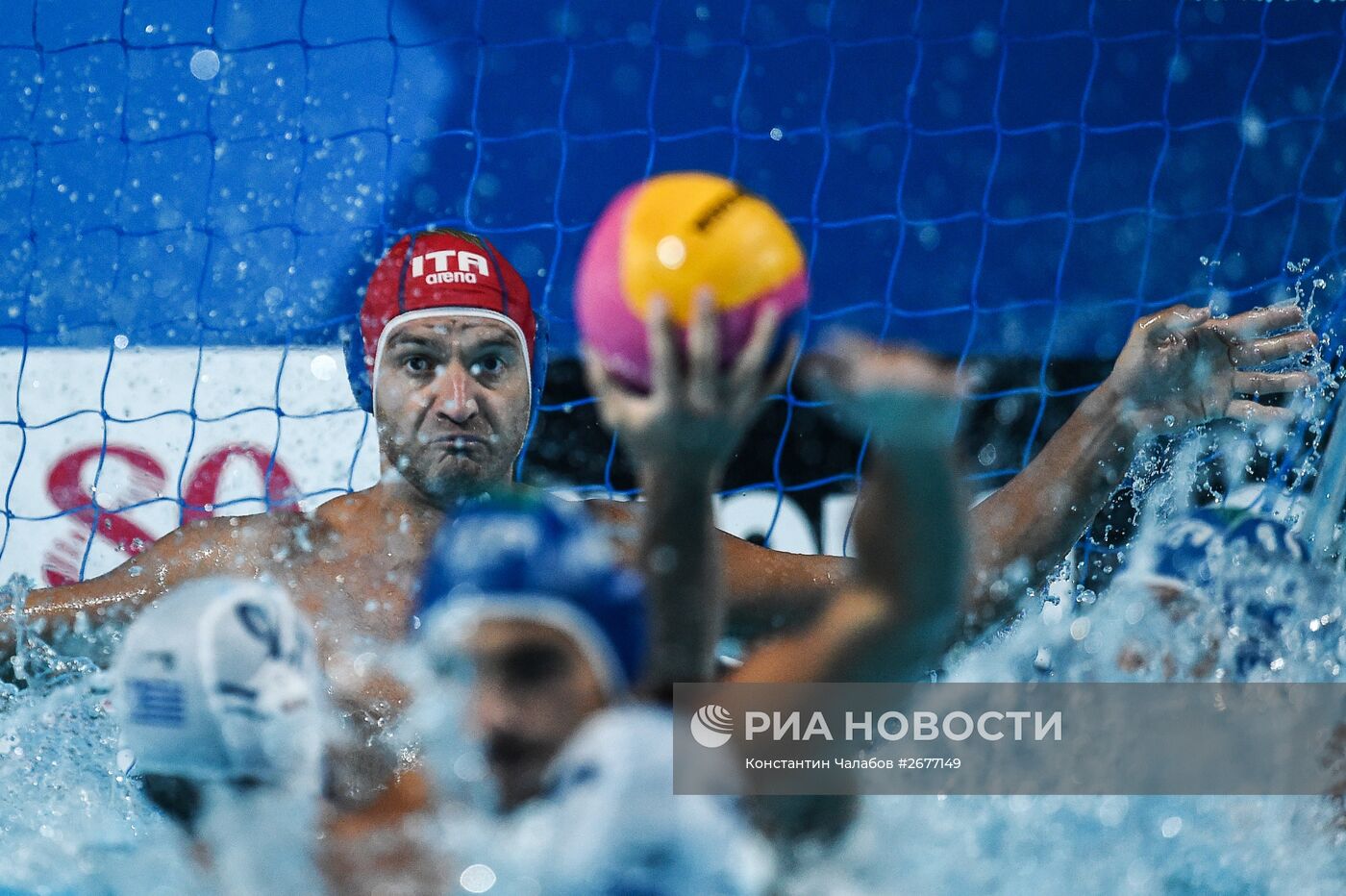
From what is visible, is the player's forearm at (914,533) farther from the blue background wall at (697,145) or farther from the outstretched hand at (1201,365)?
the blue background wall at (697,145)

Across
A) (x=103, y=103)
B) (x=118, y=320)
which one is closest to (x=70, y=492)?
(x=118, y=320)

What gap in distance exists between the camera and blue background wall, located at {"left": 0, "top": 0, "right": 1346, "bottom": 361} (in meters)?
3.85

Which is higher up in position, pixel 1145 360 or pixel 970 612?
pixel 1145 360

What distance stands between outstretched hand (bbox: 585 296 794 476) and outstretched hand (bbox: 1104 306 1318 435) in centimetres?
123

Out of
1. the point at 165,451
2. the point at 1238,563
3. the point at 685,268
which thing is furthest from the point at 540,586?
the point at 165,451

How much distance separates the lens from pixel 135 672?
4.92 feet

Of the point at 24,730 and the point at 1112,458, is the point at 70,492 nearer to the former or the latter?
the point at 24,730

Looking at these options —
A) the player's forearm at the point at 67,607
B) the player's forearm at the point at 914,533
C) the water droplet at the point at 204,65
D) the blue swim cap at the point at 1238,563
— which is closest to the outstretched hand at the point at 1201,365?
the blue swim cap at the point at 1238,563

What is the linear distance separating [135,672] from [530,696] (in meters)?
0.47

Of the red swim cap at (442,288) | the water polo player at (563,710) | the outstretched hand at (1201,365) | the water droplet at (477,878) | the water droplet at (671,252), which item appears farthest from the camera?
the red swim cap at (442,288)

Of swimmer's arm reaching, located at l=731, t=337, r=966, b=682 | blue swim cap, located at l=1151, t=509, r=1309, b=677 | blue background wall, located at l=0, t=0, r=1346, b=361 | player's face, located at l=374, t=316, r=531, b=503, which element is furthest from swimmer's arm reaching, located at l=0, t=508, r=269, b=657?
blue swim cap, located at l=1151, t=509, r=1309, b=677

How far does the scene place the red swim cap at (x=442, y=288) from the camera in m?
2.56

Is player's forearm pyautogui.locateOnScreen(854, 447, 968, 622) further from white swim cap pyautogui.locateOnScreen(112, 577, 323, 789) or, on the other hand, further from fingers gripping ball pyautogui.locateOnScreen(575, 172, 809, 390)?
white swim cap pyautogui.locateOnScreen(112, 577, 323, 789)

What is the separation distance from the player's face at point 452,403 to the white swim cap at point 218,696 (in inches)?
36.3
